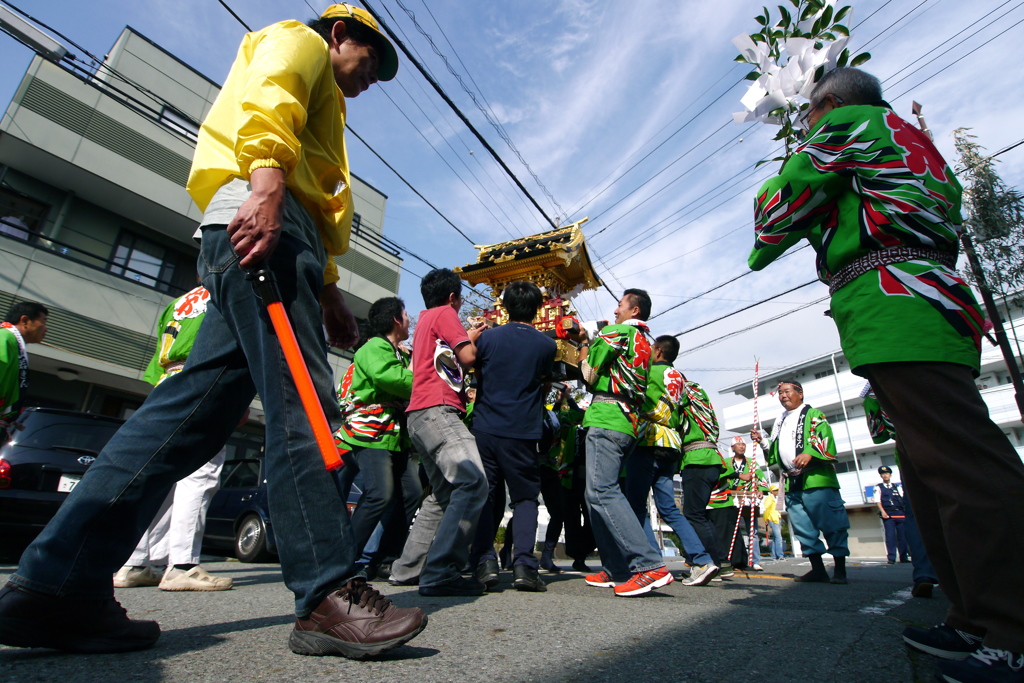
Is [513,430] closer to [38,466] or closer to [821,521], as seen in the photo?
[821,521]

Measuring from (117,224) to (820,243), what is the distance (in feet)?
52.6

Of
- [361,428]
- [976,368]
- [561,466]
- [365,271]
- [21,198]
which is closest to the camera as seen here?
[976,368]

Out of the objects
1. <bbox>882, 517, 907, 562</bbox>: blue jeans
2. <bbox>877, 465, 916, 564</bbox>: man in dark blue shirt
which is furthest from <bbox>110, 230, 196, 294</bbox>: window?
<bbox>882, 517, 907, 562</bbox>: blue jeans

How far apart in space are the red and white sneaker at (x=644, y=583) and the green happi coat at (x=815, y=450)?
103 inches

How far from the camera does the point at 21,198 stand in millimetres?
11891

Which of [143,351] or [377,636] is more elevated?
[143,351]

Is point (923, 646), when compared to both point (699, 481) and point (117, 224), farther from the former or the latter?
point (117, 224)

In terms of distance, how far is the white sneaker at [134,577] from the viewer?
9.55ft

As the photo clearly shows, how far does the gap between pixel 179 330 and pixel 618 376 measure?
2562mm

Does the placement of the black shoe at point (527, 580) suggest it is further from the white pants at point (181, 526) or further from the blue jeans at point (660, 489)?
the white pants at point (181, 526)

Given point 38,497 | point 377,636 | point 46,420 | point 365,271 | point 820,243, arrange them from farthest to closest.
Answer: point 365,271
point 46,420
point 38,497
point 820,243
point 377,636

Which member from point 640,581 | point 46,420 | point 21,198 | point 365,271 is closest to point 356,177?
point 365,271

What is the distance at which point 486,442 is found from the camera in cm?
316

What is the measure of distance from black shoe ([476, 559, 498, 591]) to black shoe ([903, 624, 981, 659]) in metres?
2.15
